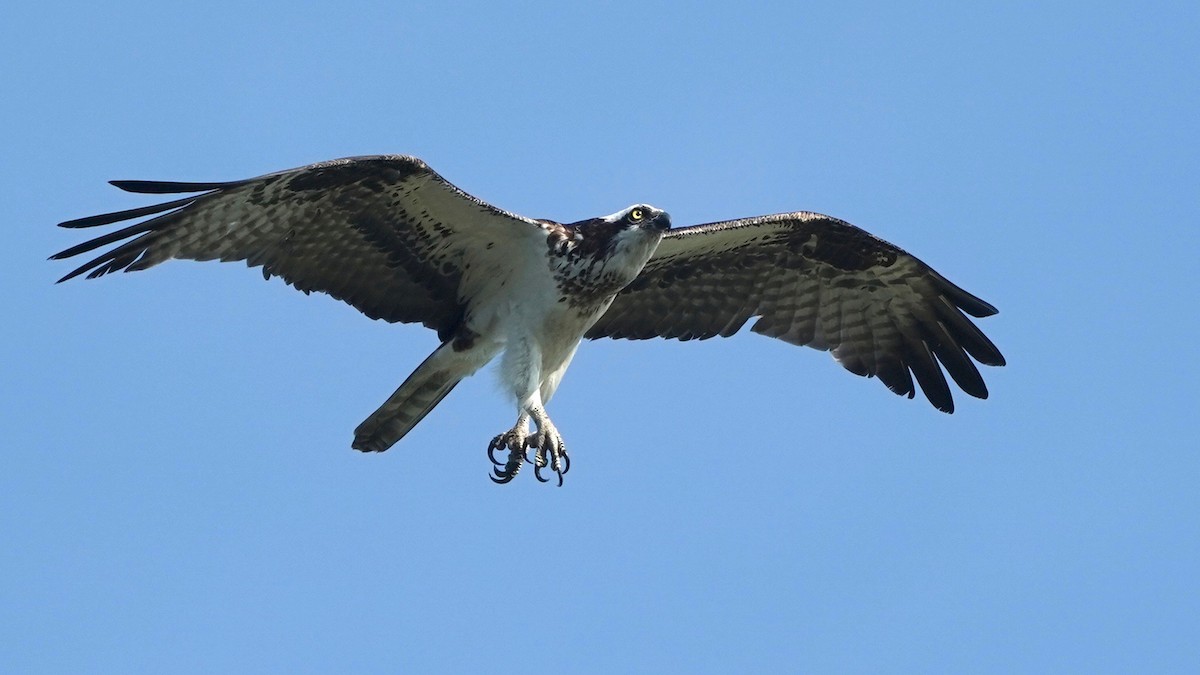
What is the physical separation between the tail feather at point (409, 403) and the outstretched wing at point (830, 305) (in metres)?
1.57

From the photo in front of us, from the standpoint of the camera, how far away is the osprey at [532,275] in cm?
1188

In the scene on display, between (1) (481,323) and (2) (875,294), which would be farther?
(2) (875,294)

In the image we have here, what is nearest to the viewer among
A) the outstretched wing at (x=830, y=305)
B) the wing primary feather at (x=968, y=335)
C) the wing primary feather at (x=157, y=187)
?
the wing primary feather at (x=157, y=187)

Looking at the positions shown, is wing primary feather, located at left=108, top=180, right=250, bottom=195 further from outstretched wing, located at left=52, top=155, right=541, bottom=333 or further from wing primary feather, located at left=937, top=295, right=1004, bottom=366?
wing primary feather, located at left=937, top=295, right=1004, bottom=366

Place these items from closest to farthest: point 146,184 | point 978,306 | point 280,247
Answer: point 146,184 < point 280,247 < point 978,306

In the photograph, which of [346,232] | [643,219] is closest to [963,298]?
[643,219]

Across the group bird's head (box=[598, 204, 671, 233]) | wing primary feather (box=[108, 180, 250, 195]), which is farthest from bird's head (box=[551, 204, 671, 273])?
wing primary feather (box=[108, 180, 250, 195])

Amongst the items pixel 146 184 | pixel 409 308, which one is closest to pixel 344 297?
pixel 409 308

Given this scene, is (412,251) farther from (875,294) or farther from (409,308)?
(875,294)

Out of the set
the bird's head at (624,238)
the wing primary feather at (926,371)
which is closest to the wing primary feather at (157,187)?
the bird's head at (624,238)

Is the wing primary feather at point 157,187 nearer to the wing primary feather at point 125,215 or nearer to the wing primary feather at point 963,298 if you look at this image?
the wing primary feather at point 125,215

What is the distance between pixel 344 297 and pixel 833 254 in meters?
3.66

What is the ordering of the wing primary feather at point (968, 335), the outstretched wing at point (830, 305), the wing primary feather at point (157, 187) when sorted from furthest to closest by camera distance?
the wing primary feather at point (968, 335)
the outstretched wing at point (830, 305)
the wing primary feather at point (157, 187)

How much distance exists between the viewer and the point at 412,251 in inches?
501
